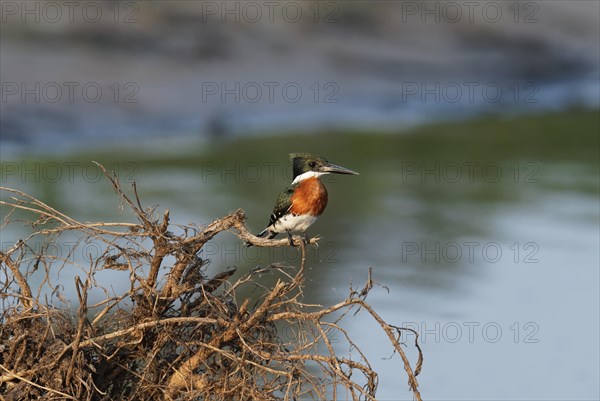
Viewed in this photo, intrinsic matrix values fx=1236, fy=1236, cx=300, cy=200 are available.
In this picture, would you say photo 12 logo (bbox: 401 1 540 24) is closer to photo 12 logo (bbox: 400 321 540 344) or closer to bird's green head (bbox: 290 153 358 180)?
photo 12 logo (bbox: 400 321 540 344)

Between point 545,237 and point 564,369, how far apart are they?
2478mm

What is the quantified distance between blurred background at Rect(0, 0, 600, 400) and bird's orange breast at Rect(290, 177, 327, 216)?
136cm

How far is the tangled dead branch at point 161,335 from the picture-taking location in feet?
18.8

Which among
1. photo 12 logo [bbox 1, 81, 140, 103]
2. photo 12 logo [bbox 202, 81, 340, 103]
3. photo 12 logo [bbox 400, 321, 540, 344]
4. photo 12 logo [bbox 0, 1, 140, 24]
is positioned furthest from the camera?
photo 12 logo [bbox 202, 81, 340, 103]

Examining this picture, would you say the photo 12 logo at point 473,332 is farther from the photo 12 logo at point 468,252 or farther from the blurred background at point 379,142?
the photo 12 logo at point 468,252

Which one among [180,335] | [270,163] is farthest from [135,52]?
[180,335]

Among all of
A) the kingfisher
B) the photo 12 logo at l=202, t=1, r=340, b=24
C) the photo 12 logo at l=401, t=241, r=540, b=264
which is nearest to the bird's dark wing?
the kingfisher

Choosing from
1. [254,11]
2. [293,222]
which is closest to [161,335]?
[293,222]

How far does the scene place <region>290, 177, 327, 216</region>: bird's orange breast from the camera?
680cm

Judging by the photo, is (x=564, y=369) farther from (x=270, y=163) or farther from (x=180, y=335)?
(x=270, y=163)

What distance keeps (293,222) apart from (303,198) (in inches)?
5.8

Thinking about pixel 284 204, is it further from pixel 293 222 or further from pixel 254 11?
pixel 254 11

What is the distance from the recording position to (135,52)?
13648 millimetres

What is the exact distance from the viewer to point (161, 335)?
5902 millimetres
